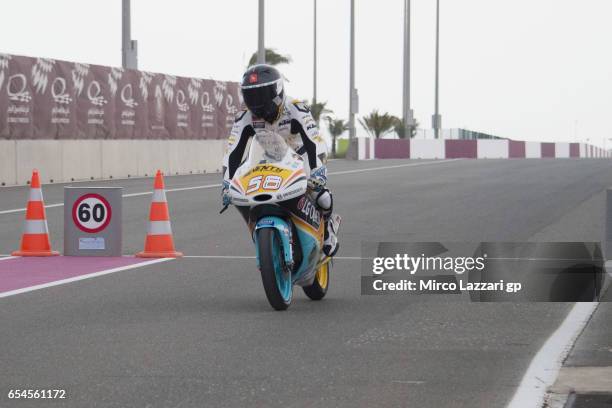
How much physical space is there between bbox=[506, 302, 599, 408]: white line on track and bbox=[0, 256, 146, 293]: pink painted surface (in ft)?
14.9

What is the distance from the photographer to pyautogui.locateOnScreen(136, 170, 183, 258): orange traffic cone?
13836mm

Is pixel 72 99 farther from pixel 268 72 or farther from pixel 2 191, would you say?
pixel 268 72

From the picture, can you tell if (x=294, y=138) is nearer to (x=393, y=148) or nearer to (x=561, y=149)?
(x=393, y=148)

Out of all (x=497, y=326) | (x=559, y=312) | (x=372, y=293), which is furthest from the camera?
(x=372, y=293)

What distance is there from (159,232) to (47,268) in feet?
4.63

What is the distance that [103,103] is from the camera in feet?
109

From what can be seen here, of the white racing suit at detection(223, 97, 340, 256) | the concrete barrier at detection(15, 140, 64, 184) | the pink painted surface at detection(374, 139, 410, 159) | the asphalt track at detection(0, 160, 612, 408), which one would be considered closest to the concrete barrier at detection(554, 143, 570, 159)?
the pink painted surface at detection(374, 139, 410, 159)

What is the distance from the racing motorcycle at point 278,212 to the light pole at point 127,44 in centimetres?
2666

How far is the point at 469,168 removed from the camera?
3831 cm

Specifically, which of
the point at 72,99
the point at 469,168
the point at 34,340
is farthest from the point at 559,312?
the point at 469,168

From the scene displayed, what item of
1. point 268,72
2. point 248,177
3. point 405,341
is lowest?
point 405,341

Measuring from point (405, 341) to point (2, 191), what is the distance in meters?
18.5

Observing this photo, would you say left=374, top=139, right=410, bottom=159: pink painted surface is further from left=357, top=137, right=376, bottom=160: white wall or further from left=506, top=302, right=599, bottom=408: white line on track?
left=506, top=302, right=599, bottom=408: white line on track

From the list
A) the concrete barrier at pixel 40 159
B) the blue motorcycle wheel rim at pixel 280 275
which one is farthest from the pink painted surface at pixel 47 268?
the concrete barrier at pixel 40 159
